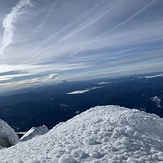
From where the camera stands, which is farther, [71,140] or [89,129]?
[89,129]

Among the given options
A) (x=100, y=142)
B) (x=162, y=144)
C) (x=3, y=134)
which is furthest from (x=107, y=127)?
(x=3, y=134)

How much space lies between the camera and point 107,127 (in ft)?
41.7

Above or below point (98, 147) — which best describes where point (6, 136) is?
below

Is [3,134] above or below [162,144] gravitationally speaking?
below

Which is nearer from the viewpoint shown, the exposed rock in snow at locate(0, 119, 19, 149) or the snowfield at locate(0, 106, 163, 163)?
the snowfield at locate(0, 106, 163, 163)

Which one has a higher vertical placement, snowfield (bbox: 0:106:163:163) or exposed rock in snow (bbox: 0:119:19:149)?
snowfield (bbox: 0:106:163:163)

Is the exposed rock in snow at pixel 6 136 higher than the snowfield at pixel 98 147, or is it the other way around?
the snowfield at pixel 98 147

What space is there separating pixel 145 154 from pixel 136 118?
6194 millimetres

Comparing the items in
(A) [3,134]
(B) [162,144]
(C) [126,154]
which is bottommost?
(A) [3,134]

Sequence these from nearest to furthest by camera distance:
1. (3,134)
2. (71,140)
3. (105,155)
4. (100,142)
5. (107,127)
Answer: (105,155) < (100,142) < (71,140) < (107,127) < (3,134)

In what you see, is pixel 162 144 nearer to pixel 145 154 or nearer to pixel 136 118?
pixel 145 154

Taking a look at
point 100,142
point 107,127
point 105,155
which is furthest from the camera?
point 107,127

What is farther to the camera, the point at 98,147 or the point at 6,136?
the point at 6,136

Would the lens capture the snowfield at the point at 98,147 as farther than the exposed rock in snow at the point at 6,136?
No
